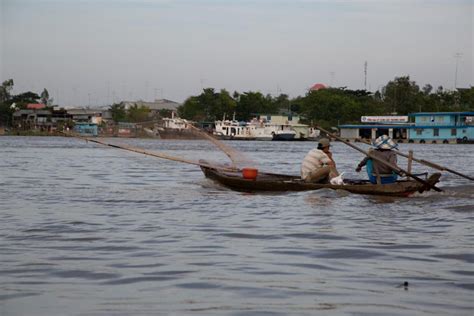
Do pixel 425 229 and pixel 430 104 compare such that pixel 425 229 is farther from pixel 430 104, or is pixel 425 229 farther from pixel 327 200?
pixel 430 104

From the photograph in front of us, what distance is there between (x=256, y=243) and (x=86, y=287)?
95.4 inches

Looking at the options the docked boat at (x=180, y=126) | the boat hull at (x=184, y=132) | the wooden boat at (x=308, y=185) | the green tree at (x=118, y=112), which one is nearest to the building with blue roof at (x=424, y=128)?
the green tree at (x=118, y=112)

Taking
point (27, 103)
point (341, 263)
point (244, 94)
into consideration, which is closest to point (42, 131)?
point (27, 103)

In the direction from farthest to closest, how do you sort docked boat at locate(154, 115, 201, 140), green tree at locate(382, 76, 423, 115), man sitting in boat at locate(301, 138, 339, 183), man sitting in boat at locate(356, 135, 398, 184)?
green tree at locate(382, 76, 423, 115), docked boat at locate(154, 115, 201, 140), man sitting in boat at locate(301, 138, 339, 183), man sitting in boat at locate(356, 135, 398, 184)

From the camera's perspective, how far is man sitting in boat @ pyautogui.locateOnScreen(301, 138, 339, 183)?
12.5 metres

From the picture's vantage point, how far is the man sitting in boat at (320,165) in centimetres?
1252

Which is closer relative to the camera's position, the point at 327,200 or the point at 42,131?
the point at 327,200

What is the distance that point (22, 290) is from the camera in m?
5.71

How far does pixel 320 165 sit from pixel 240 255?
5.77 meters

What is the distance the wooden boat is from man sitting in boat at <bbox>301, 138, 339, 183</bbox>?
0.17 meters

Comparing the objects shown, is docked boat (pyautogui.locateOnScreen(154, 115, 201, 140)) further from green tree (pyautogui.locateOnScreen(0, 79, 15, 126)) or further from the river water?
green tree (pyautogui.locateOnScreen(0, 79, 15, 126))

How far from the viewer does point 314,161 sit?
12.7 m

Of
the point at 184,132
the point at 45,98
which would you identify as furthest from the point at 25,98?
the point at 184,132

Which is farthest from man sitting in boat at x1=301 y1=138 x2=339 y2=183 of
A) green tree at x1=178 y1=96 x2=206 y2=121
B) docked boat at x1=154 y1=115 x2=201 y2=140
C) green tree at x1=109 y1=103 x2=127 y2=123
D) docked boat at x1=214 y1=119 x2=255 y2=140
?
green tree at x1=109 y1=103 x2=127 y2=123
